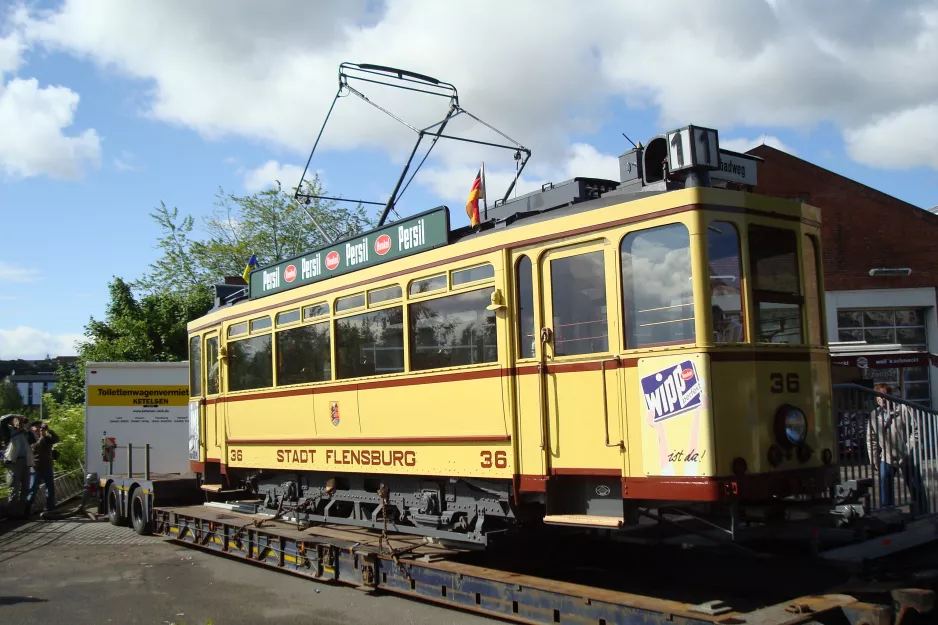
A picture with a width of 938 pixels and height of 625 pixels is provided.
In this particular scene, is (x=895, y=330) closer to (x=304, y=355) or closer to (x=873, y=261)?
(x=873, y=261)

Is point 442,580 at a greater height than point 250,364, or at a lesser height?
lesser

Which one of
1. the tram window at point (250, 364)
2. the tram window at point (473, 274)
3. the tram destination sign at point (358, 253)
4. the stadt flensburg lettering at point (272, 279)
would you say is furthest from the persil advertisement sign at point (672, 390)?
the stadt flensburg lettering at point (272, 279)

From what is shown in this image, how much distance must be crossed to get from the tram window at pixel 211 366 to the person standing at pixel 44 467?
4871 millimetres

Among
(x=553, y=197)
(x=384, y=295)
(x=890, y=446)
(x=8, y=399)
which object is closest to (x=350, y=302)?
(x=384, y=295)

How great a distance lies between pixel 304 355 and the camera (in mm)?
9820

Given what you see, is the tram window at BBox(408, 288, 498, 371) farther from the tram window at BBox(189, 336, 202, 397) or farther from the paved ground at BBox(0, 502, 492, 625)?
the tram window at BBox(189, 336, 202, 397)

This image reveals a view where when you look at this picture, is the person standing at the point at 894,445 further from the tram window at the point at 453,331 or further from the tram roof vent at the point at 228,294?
the tram roof vent at the point at 228,294

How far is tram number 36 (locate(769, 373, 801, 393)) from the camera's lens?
6.23m

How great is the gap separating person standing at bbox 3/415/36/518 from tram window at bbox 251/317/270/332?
6.61 m

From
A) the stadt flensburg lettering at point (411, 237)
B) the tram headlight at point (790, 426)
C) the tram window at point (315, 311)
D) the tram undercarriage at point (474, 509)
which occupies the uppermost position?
the stadt flensburg lettering at point (411, 237)

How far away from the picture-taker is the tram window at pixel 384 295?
8.35 m

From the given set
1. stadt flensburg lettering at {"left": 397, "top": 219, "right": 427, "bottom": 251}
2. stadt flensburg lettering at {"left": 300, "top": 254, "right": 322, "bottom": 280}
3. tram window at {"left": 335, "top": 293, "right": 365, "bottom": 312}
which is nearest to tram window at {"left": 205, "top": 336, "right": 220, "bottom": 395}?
stadt flensburg lettering at {"left": 300, "top": 254, "right": 322, "bottom": 280}

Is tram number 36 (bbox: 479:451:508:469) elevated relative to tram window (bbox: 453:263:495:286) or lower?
lower

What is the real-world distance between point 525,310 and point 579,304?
0.52 m
